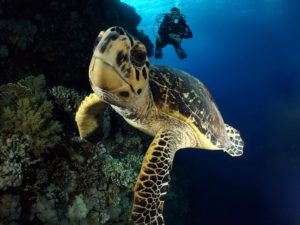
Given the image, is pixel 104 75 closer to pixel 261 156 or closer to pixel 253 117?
pixel 261 156

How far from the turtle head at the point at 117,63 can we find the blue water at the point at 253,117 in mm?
10069

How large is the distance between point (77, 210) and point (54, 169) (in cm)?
59

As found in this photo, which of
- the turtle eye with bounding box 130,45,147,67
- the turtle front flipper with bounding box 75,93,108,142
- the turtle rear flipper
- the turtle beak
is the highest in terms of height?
the turtle rear flipper

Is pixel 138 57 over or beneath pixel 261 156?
beneath

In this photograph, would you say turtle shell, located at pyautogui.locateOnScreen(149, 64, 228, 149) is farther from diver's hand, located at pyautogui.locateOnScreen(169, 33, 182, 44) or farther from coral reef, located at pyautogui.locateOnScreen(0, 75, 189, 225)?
diver's hand, located at pyautogui.locateOnScreen(169, 33, 182, 44)

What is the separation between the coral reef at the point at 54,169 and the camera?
121 inches

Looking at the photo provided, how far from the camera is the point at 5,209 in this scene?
9.40ft

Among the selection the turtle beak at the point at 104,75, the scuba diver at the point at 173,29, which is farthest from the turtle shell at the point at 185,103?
the scuba diver at the point at 173,29

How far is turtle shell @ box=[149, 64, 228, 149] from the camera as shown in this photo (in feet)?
11.4

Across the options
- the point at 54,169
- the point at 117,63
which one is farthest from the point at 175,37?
the point at 117,63

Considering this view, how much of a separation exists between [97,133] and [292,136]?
2043 centimetres

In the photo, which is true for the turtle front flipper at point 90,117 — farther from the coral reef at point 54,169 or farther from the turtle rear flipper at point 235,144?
the turtle rear flipper at point 235,144

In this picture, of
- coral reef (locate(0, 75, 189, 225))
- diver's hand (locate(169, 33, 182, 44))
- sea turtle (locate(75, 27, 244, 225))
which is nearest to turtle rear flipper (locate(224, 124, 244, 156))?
sea turtle (locate(75, 27, 244, 225))

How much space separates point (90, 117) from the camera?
3.65 meters
